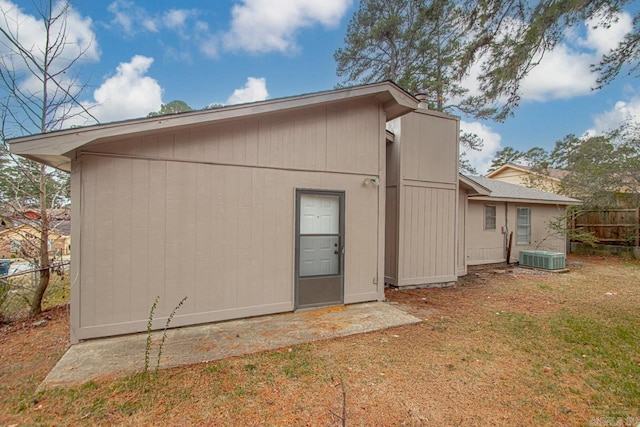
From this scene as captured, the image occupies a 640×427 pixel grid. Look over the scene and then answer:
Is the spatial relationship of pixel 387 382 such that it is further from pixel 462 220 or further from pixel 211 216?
pixel 462 220

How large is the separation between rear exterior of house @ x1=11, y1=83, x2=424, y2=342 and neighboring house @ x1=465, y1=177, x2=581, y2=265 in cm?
525

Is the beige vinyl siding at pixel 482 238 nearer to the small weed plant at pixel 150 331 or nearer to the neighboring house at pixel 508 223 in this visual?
the neighboring house at pixel 508 223

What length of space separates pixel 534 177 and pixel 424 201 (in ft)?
46.3

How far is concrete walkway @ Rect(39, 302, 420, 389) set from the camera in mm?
2869

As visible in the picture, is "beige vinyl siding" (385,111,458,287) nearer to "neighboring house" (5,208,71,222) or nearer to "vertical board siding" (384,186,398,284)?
"vertical board siding" (384,186,398,284)

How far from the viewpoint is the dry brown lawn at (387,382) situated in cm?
222

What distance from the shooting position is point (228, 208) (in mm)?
4117

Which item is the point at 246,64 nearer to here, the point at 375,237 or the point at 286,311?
the point at 375,237

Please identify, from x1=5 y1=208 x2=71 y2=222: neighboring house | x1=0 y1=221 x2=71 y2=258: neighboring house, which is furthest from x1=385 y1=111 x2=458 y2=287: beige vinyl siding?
x1=5 y1=208 x2=71 y2=222: neighboring house

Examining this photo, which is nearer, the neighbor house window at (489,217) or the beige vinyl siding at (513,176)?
the neighbor house window at (489,217)

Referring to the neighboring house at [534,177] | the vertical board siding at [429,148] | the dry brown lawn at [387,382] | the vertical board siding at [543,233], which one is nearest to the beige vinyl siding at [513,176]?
the neighboring house at [534,177]

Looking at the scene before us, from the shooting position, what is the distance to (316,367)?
294 centimetres

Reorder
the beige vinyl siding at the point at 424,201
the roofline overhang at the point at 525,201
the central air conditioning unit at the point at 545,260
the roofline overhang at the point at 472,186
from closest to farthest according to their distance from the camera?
the beige vinyl siding at the point at 424,201
the roofline overhang at the point at 472,186
the central air conditioning unit at the point at 545,260
the roofline overhang at the point at 525,201

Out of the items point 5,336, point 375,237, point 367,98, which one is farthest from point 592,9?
point 5,336
